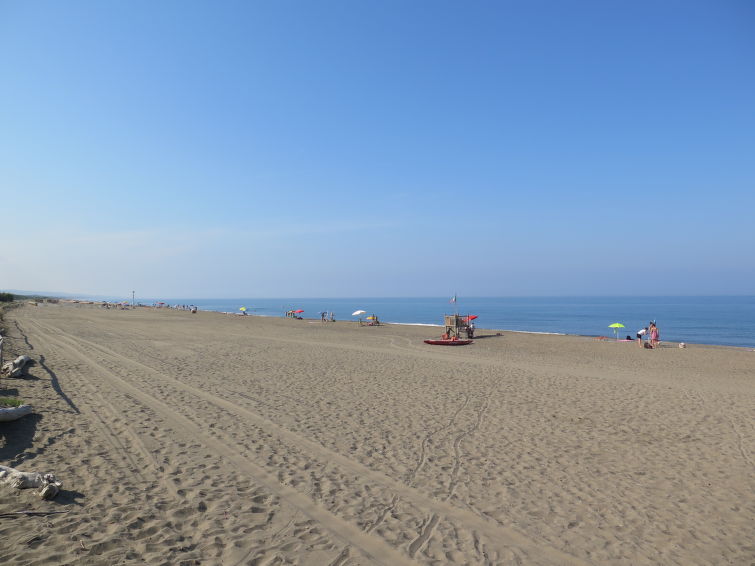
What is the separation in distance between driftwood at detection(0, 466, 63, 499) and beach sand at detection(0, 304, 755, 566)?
139 mm

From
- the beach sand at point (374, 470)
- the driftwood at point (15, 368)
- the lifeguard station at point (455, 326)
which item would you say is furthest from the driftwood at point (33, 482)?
the lifeguard station at point (455, 326)

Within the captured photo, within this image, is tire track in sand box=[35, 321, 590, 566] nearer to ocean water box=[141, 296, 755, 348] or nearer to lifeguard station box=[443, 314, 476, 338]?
lifeguard station box=[443, 314, 476, 338]

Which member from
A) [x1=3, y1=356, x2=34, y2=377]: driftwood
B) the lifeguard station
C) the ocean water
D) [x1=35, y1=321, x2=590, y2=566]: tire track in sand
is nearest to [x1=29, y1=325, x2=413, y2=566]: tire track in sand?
[x1=35, y1=321, x2=590, y2=566]: tire track in sand

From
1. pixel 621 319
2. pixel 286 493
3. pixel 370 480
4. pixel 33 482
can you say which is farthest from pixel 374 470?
pixel 621 319

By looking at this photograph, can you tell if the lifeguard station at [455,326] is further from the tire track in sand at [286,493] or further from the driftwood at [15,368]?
the driftwood at [15,368]

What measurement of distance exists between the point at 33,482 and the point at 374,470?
4341 mm

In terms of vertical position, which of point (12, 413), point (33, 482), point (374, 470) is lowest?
point (374, 470)

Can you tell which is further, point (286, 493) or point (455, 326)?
point (455, 326)

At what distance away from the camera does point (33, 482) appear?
496 cm

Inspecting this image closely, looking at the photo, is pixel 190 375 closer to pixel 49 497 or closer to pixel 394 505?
pixel 49 497

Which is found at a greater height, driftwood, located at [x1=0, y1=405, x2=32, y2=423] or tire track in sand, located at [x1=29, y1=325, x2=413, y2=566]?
driftwood, located at [x1=0, y1=405, x2=32, y2=423]

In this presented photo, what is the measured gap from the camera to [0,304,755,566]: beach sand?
182 inches

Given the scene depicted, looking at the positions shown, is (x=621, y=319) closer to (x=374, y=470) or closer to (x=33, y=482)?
(x=374, y=470)

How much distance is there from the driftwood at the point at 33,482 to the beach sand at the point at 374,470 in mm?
139
